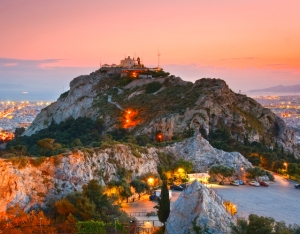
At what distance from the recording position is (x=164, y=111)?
57.8 m

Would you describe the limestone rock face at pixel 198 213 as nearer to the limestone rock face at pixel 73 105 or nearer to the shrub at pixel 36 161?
the shrub at pixel 36 161

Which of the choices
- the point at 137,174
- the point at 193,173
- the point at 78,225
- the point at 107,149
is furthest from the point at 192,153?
the point at 78,225

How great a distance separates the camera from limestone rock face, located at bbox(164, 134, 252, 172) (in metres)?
37.8

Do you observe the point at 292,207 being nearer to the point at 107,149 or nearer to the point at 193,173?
the point at 193,173

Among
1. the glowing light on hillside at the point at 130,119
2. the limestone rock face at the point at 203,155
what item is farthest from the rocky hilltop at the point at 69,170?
the glowing light on hillside at the point at 130,119

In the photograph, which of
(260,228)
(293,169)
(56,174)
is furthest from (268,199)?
(56,174)

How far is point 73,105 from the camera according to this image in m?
84.6

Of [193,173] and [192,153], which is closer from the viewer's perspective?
[193,173]

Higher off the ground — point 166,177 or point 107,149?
point 107,149

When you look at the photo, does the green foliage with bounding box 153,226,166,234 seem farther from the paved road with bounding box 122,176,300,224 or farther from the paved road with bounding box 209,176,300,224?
the paved road with bounding box 209,176,300,224

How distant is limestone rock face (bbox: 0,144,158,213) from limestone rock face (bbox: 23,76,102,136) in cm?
4436

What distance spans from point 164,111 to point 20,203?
121 ft

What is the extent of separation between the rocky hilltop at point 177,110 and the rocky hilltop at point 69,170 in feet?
47.9

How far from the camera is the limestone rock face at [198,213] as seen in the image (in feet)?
57.3
